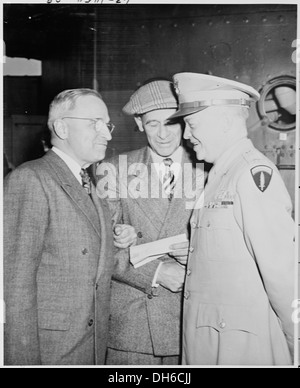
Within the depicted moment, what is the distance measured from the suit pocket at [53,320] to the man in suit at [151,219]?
0.26 metres

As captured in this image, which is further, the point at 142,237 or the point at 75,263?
the point at 142,237

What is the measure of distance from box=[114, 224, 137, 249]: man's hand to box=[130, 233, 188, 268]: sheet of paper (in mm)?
32

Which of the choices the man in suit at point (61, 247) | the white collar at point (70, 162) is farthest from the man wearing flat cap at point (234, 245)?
the white collar at point (70, 162)

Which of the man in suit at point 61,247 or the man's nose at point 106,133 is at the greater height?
the man's nose at point 106,133

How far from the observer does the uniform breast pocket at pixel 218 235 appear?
182cm

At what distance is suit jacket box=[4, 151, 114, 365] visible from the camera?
1.75 meters

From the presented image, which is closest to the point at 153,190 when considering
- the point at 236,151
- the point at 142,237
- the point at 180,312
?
the point at 142,237

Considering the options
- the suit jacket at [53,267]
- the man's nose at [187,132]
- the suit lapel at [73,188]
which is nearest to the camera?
the suit jacket at [53,267]

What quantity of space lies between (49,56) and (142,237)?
937mm

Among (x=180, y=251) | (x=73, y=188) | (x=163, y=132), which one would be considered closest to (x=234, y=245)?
(x=180, y=251)

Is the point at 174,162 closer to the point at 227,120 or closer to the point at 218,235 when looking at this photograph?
the point at 227,120

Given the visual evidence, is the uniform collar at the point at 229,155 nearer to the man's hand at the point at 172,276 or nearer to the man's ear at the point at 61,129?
the man's hand at the point at 172,276
